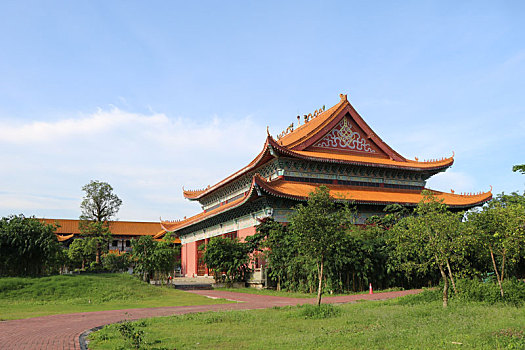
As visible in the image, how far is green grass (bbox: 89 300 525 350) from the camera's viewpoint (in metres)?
8.01

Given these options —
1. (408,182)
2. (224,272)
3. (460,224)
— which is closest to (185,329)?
(460,224)

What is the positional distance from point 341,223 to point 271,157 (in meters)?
16.8

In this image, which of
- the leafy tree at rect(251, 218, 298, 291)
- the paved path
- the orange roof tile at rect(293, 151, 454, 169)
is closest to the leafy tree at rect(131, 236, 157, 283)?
the leafy tree at rect(251, 218, 298, 291)

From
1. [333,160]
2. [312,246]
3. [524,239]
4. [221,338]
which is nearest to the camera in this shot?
[221,338]

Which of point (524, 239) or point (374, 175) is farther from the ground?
point (374, 175)

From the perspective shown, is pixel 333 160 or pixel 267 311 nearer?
pixel 267 311

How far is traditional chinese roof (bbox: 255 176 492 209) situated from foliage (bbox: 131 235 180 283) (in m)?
7.27

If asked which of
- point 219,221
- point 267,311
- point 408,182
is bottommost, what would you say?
point 267,311

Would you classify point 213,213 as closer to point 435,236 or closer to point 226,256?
point 226,256

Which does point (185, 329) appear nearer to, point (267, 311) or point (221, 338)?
point (221, 338)

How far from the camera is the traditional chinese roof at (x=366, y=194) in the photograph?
1027 inches

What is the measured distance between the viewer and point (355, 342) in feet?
27.1

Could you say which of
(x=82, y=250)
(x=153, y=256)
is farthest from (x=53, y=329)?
(x=82, y=250)

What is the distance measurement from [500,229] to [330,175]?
1888 centimetres
